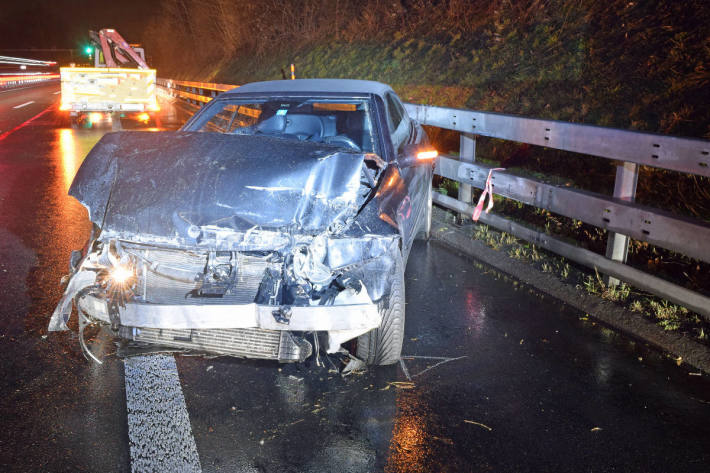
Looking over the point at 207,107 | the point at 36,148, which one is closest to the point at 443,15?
the point at 36,148

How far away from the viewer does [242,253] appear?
366 cm

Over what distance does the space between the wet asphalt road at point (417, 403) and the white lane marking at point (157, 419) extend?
5cm

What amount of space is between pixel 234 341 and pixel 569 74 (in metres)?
9.23

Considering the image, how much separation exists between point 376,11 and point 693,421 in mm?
21112

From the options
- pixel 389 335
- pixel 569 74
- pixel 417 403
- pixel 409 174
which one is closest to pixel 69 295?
pixel 389 335

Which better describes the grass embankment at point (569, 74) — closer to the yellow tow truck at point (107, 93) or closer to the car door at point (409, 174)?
the car door at point (409, 174)

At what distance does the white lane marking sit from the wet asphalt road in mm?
50

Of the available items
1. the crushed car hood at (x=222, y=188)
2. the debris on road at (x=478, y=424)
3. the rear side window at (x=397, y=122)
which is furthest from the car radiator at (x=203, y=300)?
the rear side window at (x=397, y=122)

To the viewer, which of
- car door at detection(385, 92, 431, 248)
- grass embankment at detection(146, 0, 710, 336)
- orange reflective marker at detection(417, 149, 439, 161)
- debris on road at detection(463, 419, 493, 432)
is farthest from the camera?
grass embankment at detection(146, 0, 710, 336)

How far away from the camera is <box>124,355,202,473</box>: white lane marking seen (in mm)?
2996

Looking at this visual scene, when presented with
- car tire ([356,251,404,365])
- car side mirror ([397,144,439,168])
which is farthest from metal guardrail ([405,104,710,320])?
car tire ([356,251,404,365])

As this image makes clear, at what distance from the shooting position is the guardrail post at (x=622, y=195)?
501cm

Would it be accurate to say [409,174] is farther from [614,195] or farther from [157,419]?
[157,419]

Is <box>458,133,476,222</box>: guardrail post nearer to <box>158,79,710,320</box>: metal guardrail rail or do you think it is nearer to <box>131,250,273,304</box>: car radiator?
<box>158,79,710,320</box>: metal guardrail rail
